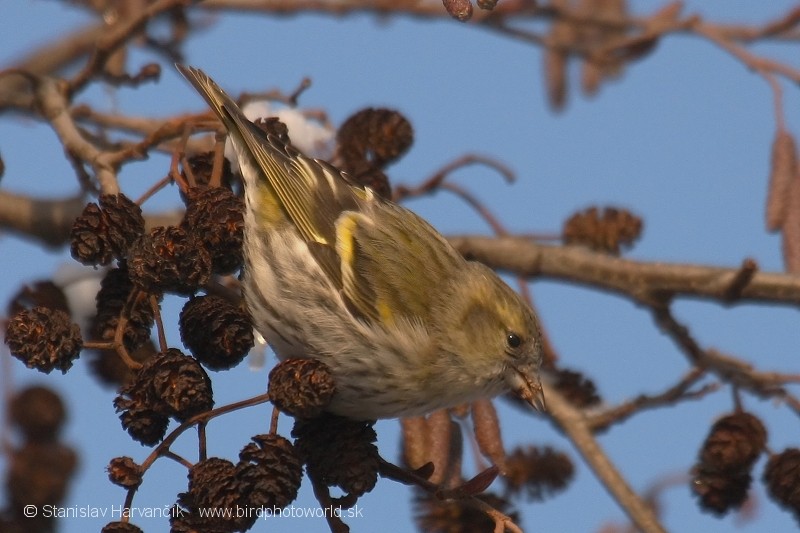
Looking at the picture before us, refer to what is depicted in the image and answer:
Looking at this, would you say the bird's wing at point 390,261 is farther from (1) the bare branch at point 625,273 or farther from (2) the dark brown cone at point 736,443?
(2) the dark brown cone at point 736,443

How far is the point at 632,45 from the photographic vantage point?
354cm

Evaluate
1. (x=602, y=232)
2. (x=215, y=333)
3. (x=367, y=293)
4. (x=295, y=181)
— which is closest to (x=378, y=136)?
(x=295, y=181)

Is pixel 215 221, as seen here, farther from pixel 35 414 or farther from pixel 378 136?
pixel 35 414

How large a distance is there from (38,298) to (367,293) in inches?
27.6

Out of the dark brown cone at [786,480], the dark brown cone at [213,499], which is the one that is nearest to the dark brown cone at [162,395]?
the dark brown cone at [213,499]

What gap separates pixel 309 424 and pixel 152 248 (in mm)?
436

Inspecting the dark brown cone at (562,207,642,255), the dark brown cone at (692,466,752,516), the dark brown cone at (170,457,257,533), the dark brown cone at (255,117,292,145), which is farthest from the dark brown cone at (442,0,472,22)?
the dark brown cone at (562,207,642,255)

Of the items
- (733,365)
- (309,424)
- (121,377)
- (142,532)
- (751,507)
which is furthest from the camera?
(751,507)

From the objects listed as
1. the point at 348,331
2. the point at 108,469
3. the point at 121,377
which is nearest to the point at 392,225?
the point at 348,331

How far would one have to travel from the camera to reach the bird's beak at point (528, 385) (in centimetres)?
270

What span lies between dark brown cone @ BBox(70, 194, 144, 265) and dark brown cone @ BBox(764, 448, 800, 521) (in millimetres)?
1327

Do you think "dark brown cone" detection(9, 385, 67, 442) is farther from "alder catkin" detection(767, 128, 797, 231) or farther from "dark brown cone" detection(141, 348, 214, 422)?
"alder catkin" detection(767, 128, 797, 231)

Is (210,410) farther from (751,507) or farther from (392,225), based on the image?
(751,507)

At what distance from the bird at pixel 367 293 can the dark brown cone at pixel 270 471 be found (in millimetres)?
407
